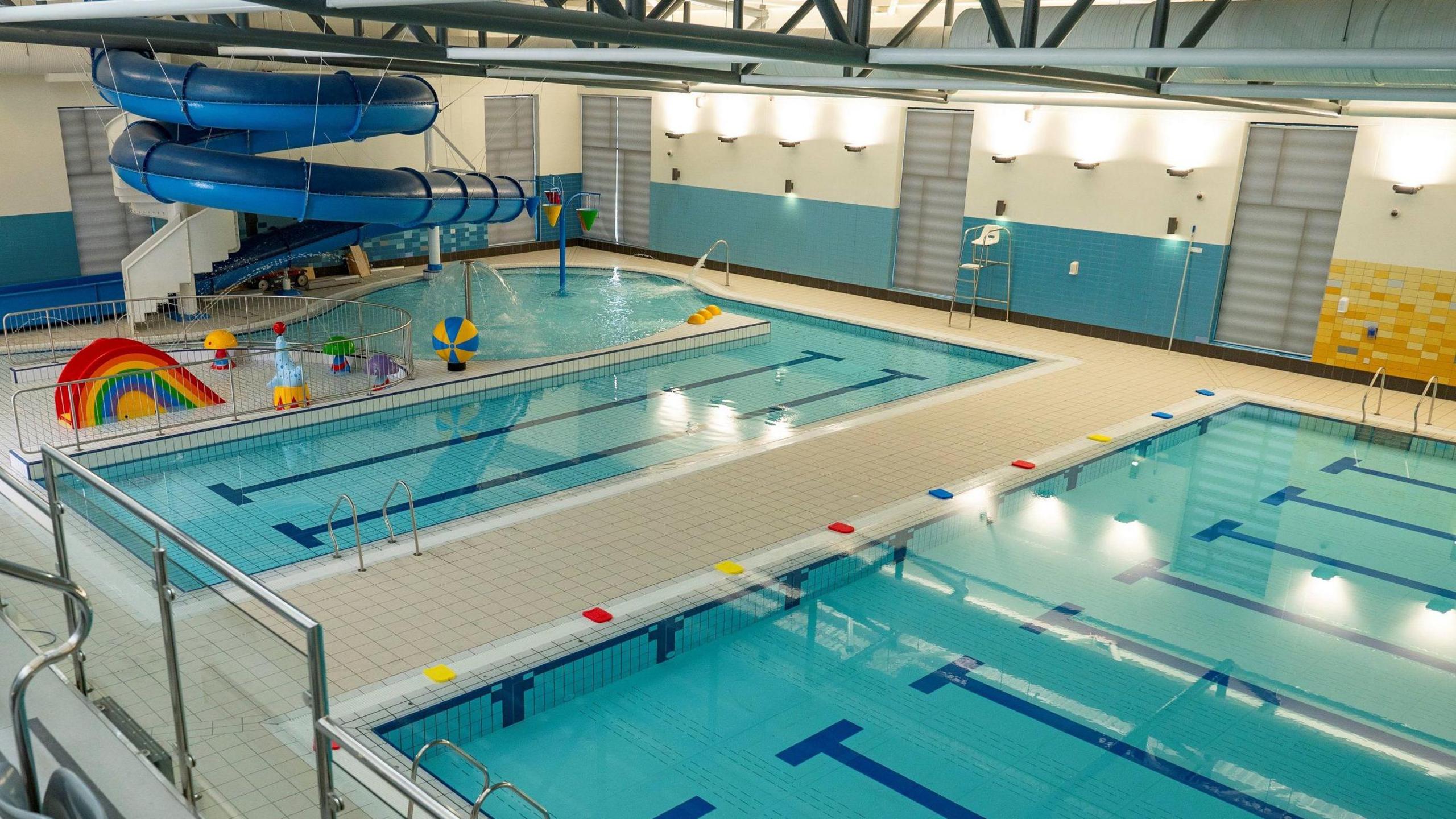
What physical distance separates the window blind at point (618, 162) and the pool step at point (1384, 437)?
11243mm

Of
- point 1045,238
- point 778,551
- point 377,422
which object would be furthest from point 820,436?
point 1045,238

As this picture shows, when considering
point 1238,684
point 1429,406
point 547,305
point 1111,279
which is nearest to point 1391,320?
point 1429,406

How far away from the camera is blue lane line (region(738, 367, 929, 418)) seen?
32.2ft

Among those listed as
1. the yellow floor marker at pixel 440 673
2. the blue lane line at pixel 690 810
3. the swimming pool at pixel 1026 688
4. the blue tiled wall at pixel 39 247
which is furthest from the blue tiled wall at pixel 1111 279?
the blue tiled wall at pixel 39 247

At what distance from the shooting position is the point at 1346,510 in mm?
8109

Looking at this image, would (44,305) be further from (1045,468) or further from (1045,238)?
(1045,238)

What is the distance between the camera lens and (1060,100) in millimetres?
11547

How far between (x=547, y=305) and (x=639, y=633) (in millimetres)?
8957

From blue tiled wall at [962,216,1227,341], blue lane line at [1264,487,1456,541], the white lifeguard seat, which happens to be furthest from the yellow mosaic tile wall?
the white lifeguard seat

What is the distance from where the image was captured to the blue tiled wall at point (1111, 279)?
12148mm

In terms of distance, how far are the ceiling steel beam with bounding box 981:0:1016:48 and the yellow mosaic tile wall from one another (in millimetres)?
7774

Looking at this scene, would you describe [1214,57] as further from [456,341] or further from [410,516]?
[456,341]

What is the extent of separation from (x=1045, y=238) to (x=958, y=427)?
491cm

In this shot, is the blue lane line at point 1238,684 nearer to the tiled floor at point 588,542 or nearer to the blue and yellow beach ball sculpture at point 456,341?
the tiled floor at point 588,542
